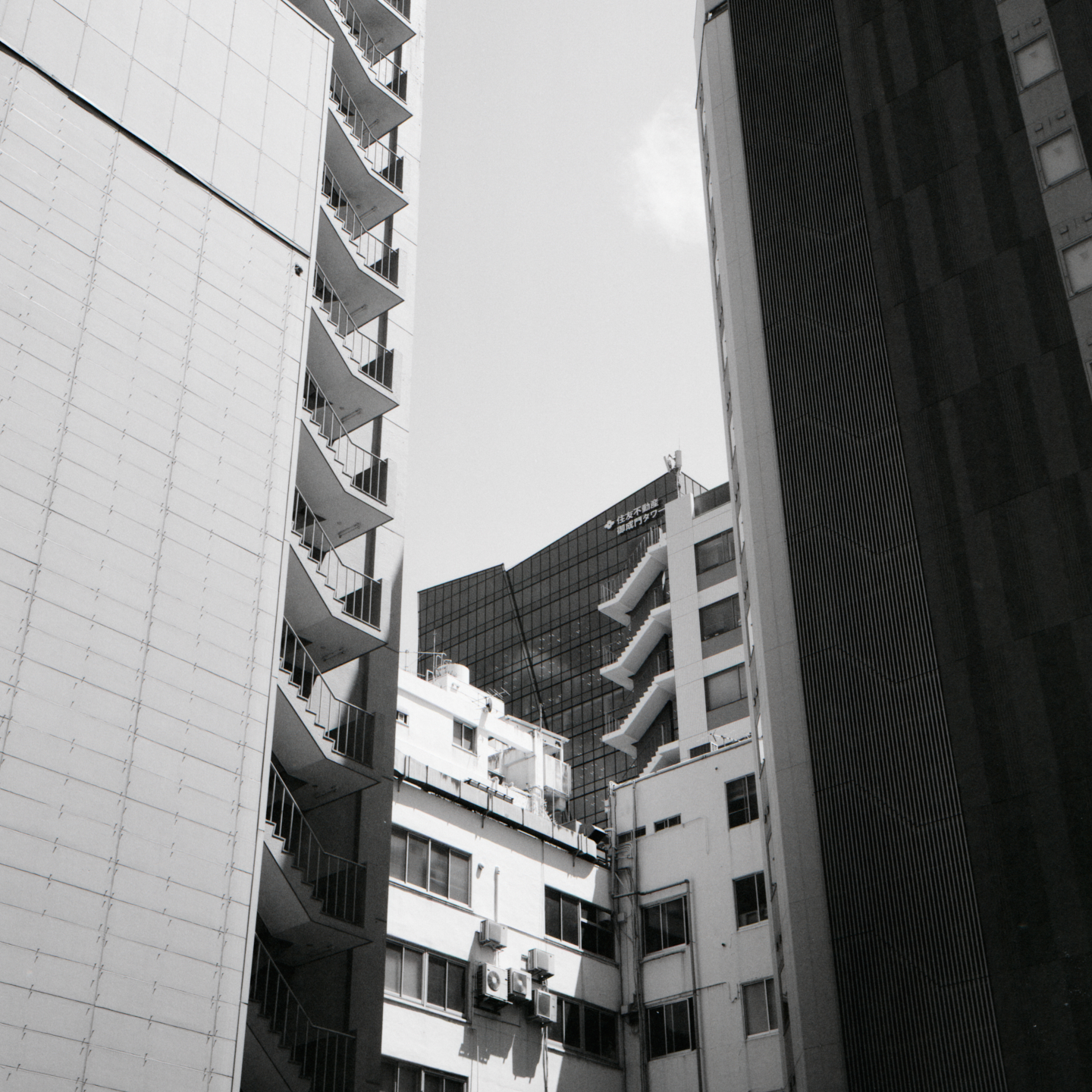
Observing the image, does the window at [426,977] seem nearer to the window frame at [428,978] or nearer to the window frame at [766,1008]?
the window frame at [428,978]

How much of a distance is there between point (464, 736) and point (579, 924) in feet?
88.3

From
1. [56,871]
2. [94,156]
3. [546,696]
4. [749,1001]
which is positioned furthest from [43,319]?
[546,696]

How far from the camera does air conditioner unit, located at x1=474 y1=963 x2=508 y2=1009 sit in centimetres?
4584

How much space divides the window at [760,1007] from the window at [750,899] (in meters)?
2.25

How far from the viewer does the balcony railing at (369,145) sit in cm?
4422

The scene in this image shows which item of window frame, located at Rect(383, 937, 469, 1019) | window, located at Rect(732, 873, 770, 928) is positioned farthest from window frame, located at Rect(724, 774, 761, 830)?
window frame, located at Rect(383, 937, 469, 1019)

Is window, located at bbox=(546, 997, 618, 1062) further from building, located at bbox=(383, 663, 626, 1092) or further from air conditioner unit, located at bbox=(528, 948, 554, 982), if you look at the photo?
air conditioner unit, located at bbox=(528, 948, 554, 982)

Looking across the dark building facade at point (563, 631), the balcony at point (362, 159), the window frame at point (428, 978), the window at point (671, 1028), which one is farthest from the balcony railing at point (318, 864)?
the dark building facade at point (563, 631)

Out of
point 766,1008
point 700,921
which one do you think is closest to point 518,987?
point 700,921

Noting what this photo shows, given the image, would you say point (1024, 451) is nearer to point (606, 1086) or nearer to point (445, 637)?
point (606, 1086)

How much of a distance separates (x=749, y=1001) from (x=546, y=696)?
2846 inches

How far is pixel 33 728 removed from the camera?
25.5 meters

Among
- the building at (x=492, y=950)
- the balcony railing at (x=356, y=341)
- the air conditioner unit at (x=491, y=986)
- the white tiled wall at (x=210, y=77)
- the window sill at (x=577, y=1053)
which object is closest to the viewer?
A: the white tiled wall at (x=210, y=77)

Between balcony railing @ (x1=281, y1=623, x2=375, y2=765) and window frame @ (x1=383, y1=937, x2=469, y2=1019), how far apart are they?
11556mm
